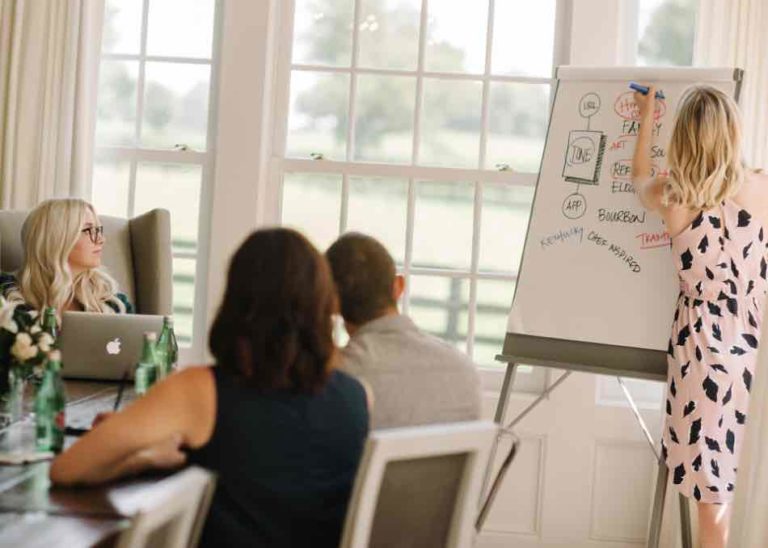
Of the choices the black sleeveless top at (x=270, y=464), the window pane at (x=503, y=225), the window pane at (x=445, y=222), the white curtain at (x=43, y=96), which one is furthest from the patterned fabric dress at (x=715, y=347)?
the white curtain at (x=43, y=96)

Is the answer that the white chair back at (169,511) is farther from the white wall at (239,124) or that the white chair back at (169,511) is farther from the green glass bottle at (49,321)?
the white wall at (239,124)

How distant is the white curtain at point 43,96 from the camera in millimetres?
4762

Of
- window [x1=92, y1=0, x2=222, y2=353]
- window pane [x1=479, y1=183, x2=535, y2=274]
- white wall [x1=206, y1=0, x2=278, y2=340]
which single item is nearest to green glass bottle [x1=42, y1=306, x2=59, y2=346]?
white wall [x1=206, y1=0, x2=278, y2=340]

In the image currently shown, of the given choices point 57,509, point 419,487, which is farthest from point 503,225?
point 57,509

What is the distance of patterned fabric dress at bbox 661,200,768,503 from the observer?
3668 millimetres

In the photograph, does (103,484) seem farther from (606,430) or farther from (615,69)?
(606,430)

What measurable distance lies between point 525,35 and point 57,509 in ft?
11.1

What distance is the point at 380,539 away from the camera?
6.88 feet

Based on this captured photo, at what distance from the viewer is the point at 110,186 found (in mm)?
5004

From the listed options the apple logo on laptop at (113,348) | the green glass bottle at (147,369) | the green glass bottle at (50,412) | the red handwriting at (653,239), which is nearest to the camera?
the green glass bottle at (50,412)

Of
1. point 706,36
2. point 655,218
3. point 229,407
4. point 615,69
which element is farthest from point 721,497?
point 229,407

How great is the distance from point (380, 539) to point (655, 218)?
2.18 metres

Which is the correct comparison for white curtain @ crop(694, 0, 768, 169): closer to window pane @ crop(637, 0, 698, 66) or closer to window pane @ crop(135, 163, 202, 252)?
window pane @ crop(637, 0, 698, 66)

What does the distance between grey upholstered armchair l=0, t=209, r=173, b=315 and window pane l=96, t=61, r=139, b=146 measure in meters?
0.49
